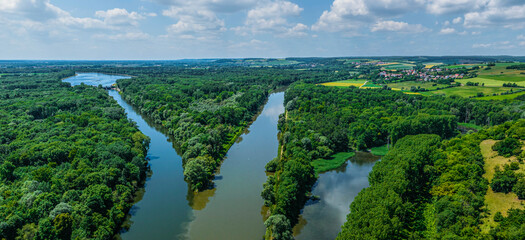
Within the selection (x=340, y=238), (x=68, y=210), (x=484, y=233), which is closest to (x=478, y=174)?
(x=484, y=233)

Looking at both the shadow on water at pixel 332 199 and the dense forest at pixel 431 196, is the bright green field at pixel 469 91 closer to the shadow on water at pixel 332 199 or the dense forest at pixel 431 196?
the dense forest at pixel 431 196

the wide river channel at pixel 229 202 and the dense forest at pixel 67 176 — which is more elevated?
the dense forest at pixel 67 176

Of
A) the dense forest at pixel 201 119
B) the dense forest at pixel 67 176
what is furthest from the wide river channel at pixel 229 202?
the dense forest at pixel 67 176

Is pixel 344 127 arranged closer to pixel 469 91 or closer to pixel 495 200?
pixel 495 200

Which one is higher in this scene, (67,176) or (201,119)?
(201,119)

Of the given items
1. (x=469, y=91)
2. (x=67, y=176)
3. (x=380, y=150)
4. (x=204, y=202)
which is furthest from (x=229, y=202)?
(x=469, y=91)
